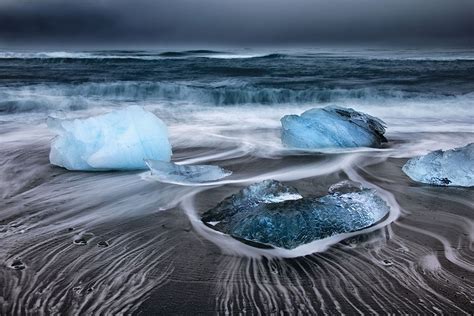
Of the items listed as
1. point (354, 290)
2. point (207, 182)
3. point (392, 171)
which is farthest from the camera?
point (392, 171)

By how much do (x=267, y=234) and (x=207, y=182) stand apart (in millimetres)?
1396

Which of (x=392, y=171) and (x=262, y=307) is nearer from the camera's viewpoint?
(x=262, y=307)

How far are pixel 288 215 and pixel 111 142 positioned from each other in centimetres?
223

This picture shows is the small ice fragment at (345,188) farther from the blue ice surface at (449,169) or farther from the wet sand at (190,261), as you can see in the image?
the blue ice surface at (449,169)

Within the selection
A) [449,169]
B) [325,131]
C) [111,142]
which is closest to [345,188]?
[449,169]

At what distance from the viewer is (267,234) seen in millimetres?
2693

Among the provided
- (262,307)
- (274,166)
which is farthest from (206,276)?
(274,166)

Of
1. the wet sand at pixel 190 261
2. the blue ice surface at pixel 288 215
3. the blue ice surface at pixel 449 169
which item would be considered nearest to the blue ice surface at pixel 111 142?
the wet sand at pixel 190 261

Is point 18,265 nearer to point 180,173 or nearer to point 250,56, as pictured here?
point 180,173

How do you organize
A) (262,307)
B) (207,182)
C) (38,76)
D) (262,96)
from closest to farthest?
(262,307) < (207,182) < (262,96) < (38,76)

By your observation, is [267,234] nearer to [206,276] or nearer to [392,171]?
[206,276]

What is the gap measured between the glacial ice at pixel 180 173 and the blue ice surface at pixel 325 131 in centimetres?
163

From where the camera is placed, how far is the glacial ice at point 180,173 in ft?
13.1

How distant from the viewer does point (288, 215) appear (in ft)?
8.96
